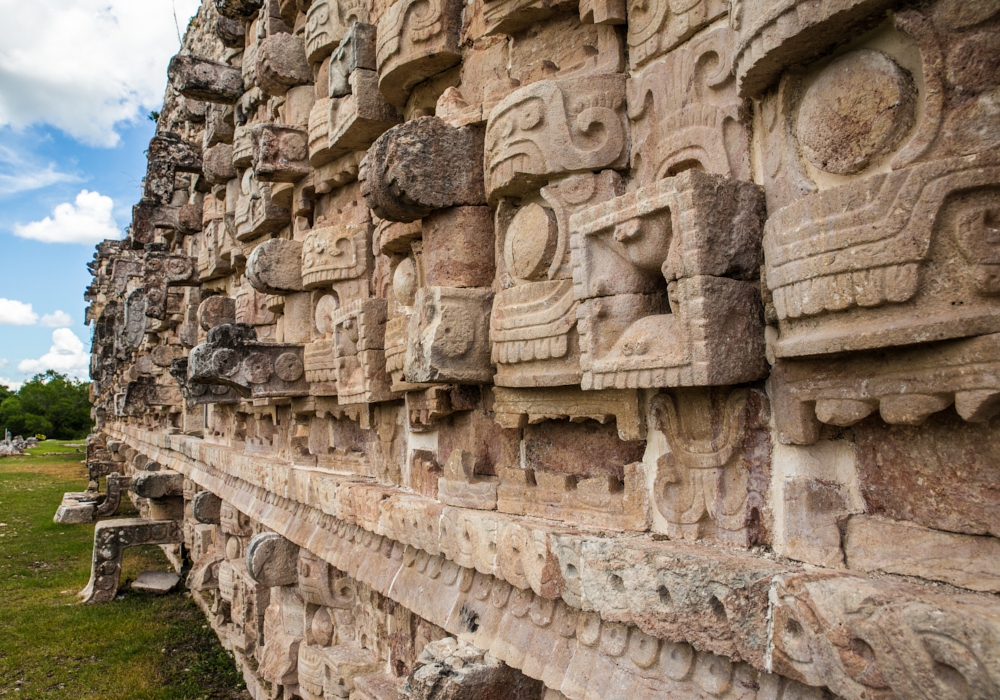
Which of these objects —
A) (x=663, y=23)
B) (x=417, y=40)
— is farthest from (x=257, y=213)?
(x=663, y=23)

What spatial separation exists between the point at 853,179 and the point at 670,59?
0.83 m

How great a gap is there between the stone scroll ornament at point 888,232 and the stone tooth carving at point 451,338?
1.32m

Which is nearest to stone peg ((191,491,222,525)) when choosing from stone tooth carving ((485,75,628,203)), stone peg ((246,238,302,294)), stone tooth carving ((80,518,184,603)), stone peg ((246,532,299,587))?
stone tooth carving ((80,518,184,603))

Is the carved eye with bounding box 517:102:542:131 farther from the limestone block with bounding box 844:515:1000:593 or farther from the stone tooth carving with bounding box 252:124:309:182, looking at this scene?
the stone tooth carving with bounding box 252:124:309:182

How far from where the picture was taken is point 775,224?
172 cm

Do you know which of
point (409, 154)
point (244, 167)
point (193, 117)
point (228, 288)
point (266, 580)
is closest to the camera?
point (409, 154)

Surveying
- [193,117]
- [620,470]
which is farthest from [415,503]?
[193,117]

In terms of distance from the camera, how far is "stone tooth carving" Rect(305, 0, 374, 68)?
4.56 m

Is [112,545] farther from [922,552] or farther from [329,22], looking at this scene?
[922,552]

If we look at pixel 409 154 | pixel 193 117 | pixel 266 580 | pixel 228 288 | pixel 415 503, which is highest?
pixel 193 117

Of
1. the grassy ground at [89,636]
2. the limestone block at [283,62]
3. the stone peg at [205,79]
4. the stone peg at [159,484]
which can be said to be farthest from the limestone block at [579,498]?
the stone peg at [159,484]

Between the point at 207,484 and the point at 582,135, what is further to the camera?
the point at 207,484

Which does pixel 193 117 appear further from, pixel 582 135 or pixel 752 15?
pixel 752 15

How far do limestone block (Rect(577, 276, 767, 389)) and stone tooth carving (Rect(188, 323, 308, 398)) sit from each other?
11.5ft
